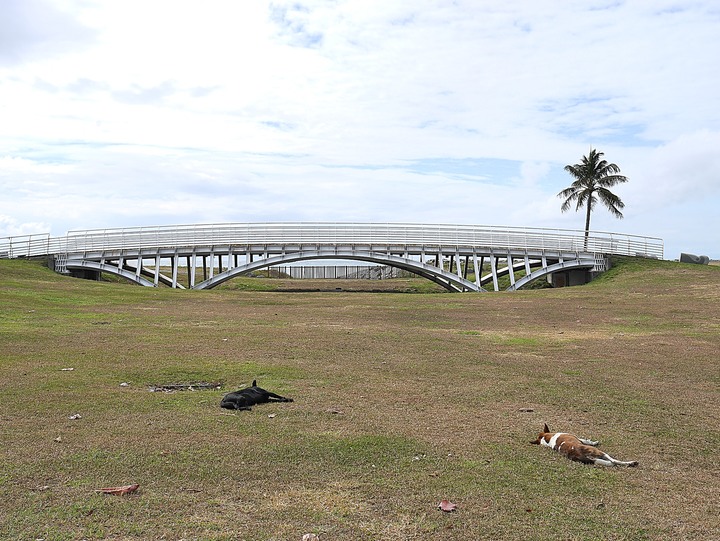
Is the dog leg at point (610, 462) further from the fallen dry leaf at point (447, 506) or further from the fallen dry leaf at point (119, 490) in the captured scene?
the fallen dry leaf at point (119, 490)

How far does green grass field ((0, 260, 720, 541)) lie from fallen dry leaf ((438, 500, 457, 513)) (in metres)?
0.07

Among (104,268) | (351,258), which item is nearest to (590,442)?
(351,258)

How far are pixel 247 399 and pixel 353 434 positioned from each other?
6.80 feet

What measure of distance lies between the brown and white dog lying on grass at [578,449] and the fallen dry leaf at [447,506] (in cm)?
201

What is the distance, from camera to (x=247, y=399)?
9297 mm

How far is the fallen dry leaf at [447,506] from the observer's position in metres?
5.58

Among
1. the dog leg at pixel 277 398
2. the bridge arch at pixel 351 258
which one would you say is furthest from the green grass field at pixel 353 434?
the bridge arch at pixel 351 258

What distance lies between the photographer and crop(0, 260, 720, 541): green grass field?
5410 millimetres

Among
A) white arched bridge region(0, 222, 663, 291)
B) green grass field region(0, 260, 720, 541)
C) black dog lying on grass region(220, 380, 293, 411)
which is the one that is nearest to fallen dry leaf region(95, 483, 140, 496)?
green grass field region(0, 260, 720, 541)

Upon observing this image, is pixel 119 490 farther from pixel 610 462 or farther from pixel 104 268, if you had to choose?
pixel 104 268

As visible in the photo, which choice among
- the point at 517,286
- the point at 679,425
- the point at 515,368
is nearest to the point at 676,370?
the point at 515,368

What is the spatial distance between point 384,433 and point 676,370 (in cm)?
778

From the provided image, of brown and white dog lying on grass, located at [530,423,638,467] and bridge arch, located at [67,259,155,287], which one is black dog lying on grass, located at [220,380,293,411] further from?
bridge arch, located at [67,259,155,287]

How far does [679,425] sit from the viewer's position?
8.60 metres
